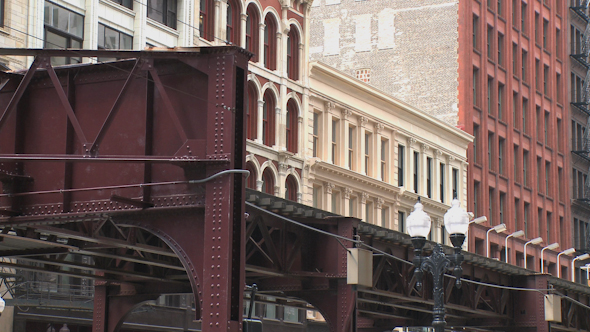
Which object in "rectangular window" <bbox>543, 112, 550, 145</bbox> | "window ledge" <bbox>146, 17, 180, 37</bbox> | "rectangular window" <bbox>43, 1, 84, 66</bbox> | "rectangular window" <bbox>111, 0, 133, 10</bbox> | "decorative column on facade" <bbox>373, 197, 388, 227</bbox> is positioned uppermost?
"rectangular window" <bbox>543, 112, 550, 145</bbox>

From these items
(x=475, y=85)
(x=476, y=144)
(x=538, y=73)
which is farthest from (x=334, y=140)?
(x=538, y=73)

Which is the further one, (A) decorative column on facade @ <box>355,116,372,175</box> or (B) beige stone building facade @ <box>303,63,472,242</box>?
(A) decorative column on facade @ <box>355,116,372,175</box>

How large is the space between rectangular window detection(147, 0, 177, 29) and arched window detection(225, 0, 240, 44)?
3.26 meters

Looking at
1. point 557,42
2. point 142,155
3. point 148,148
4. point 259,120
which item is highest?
point 557,42

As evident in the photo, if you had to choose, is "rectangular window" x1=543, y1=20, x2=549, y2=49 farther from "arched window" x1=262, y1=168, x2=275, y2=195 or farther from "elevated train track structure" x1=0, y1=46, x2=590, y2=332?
"elevated train track structure" x1=0, y1=46, x2=590, y2=332

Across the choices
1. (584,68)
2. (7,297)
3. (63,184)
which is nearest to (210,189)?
(63,184)

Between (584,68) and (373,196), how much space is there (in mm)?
42089

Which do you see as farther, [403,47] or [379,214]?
[403,47]

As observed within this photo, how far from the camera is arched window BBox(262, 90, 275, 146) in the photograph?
49781mm

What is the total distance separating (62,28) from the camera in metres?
39.2

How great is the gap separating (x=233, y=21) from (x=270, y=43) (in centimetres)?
316

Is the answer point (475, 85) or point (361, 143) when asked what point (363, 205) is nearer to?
point (361, 143)

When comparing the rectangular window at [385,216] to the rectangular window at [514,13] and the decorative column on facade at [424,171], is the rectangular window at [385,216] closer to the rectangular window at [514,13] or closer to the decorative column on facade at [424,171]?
the decorative column on facade at [424,171]

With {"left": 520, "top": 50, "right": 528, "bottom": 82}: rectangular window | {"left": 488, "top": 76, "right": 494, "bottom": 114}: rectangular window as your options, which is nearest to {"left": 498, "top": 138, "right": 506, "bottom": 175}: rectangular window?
{"left": 488, "top": 76, "right": 494, "bottom": 114}: rectangular window
